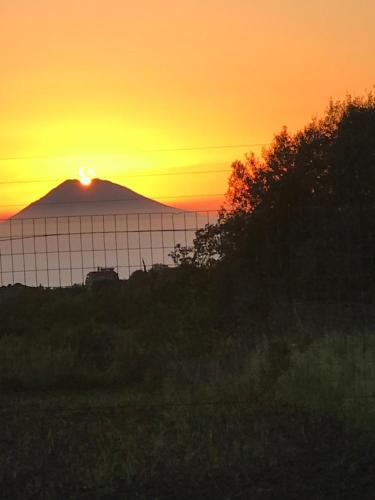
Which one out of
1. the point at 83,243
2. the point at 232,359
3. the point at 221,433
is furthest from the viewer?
the point at 83,243

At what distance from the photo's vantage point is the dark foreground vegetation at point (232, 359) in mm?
8789

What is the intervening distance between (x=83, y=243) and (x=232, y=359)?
8.43 metres

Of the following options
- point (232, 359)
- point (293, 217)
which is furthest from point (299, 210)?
point (232, 359)

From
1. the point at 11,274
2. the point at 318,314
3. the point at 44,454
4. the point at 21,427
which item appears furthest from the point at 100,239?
the point at 44,454

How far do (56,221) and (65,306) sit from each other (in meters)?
8.54

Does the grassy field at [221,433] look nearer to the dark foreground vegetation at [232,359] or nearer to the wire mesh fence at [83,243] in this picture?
the dark foreground vegetation at [232,359]

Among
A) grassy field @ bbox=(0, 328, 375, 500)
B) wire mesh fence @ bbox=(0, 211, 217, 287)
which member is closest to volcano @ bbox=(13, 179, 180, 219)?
wire mesh fence @ bbox=(0, 211, 217, 287)

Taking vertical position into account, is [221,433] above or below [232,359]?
below

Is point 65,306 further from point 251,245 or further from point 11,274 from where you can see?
point 251,245

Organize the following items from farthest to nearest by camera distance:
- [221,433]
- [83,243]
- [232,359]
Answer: [83,243]
[232,359]
[221,433]

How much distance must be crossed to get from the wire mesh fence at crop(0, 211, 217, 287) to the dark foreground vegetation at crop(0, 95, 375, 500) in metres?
1.58

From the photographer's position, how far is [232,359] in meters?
15.8

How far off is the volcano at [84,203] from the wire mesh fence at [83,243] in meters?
0.97

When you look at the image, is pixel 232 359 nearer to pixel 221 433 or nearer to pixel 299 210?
pixel 221 433
